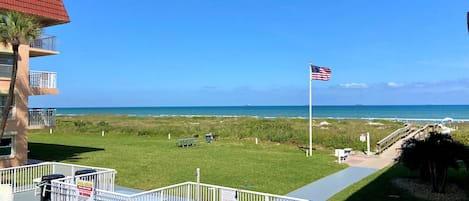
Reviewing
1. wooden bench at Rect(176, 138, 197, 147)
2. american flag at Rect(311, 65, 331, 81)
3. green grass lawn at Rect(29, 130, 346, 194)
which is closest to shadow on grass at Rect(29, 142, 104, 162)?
green grass lawn at Rect(29, 130, 346, 194)

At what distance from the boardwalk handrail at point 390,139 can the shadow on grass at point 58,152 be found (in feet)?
60.4

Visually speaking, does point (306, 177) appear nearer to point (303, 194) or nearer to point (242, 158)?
point (303, 194)

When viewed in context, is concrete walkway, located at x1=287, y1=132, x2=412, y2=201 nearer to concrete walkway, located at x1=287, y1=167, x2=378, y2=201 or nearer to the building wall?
concrete walkway, located at x1=287, y1=167, x2=378, y2=201

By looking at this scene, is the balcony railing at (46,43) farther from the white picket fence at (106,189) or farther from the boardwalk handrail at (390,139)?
the boardwalk handrail at (390,139)

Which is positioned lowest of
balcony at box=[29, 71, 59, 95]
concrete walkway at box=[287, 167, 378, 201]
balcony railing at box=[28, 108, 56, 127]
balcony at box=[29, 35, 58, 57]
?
concrete walkway at box=[287, 167, 378, 201]

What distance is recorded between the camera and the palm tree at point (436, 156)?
13.8 metres

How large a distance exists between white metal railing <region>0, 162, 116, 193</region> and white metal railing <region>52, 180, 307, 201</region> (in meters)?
1.74

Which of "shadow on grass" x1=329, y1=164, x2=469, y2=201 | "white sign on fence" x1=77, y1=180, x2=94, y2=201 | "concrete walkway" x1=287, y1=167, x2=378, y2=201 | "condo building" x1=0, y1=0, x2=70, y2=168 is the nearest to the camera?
"white sign on fence" x1=77, y1=180, x2=94, y2=201

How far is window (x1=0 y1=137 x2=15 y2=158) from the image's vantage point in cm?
2042

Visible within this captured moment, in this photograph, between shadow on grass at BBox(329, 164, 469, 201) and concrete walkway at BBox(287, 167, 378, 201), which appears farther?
concrete walkway at BBox(287, 167, 378, 201)

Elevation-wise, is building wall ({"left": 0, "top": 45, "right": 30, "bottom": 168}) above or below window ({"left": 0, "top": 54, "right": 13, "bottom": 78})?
below

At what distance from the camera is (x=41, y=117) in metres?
22.1

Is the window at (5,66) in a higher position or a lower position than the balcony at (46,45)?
lower

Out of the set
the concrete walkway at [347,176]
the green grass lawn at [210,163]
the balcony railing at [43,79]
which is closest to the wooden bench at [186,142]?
the green grass lawn at [210,163]
